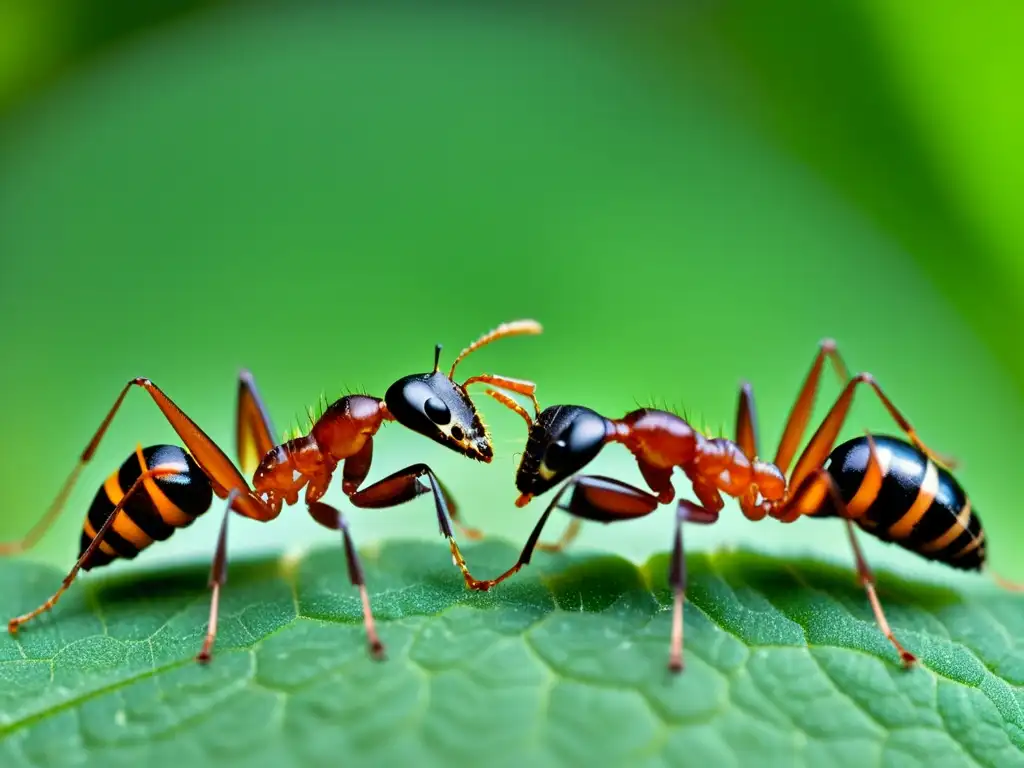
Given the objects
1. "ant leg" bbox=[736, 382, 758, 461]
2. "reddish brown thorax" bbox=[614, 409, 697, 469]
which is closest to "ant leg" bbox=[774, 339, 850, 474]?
"ant leg" bbox=[736, 382, 758, 461]

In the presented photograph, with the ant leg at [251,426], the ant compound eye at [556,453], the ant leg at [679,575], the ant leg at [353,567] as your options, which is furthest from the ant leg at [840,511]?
the ant leg at [251,426]

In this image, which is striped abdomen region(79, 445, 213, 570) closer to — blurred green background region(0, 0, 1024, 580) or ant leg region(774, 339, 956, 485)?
blurred green background region(0, 0, 1024, 580)

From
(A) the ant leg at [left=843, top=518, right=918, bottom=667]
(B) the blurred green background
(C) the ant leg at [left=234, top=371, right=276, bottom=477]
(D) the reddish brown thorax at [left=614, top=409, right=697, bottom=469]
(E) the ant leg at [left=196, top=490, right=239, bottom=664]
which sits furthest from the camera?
(B) the blurred green background

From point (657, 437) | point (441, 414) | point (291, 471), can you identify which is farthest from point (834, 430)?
point (291, 471)

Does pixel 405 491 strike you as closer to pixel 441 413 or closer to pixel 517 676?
pixel 441 413

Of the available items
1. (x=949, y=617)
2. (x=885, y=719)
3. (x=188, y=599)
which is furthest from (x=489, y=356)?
(x=885, y=719)

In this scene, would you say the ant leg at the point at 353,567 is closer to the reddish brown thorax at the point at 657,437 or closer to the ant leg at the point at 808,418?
the reddish brown thorax at the point at 657,437

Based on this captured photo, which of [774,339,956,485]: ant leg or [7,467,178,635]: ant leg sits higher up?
[774,339,956,485]: ant leg

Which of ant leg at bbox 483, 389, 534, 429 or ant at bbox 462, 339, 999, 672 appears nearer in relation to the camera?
ant at bbox 462, 339, 999, 672
